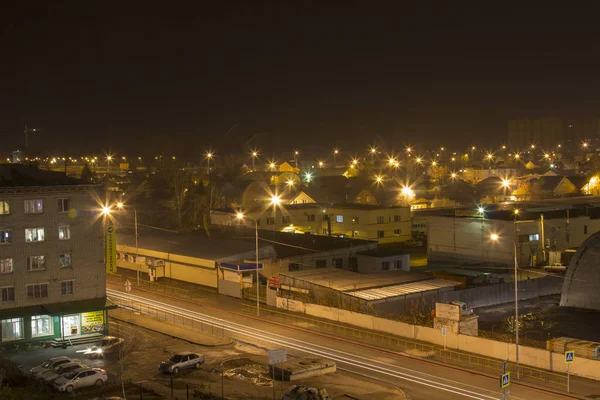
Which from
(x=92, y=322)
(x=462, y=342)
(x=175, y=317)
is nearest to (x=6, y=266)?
(x=92, y=322)

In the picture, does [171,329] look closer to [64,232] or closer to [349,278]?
[64,232]

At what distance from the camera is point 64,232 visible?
101 feet

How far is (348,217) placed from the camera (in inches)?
2343

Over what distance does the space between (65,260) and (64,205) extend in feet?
7.96

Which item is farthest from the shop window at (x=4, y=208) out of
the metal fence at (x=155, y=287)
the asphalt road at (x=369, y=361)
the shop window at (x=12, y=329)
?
the metal fence at (x=155, y=287)

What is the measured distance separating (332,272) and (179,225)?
3022 cm

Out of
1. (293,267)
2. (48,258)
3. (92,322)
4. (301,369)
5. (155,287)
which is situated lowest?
(301,369)

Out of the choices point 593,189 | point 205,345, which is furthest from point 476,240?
point 593,189

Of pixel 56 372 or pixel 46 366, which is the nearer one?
pixel 56 372

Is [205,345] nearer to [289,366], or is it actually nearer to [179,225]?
[289,366]

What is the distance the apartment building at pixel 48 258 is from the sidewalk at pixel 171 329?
2153mm

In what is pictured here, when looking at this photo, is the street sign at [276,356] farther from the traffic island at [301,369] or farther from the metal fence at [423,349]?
the metal fence at [423,349]

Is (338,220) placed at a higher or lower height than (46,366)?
higher

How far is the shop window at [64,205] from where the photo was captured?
30.6m
